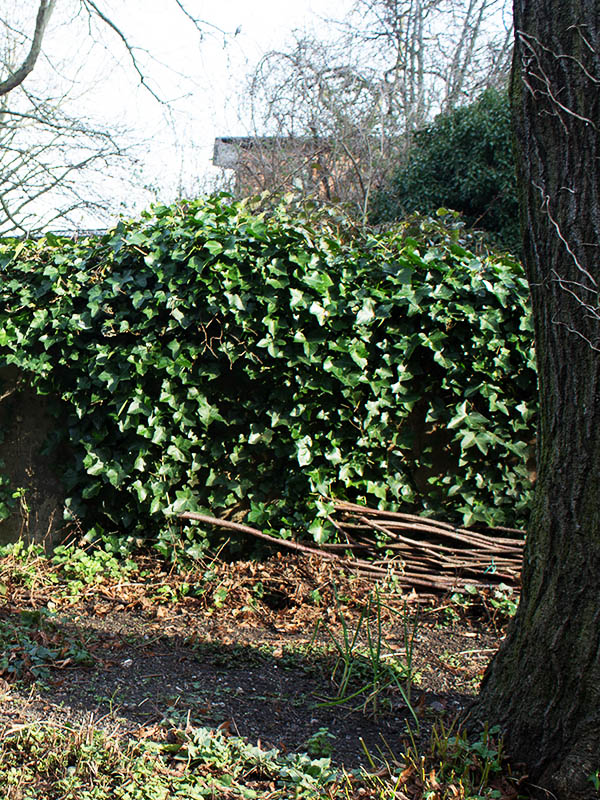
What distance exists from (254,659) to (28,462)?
97.1 inches

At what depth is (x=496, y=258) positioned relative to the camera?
15.9ft

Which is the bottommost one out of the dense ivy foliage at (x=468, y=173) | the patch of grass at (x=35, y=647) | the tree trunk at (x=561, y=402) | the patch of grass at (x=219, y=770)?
the patch of grass at (x=35, y=647)

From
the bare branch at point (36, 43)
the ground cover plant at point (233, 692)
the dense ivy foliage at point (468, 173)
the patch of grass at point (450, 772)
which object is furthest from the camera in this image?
the dense ivy foliage at point (468, 173)

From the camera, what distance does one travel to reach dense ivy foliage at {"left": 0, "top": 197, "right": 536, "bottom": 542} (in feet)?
14.5

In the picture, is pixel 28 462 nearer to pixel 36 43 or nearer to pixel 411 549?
pixel 411 549

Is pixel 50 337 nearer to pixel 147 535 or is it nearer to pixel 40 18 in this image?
pixel 147 535

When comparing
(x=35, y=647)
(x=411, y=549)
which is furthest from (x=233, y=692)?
(x=411, y=549)

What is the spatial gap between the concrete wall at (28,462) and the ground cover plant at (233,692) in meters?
0.24

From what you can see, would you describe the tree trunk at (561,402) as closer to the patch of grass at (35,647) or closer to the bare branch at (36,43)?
the patch of grass at (35,647)

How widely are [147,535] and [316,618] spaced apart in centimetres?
142

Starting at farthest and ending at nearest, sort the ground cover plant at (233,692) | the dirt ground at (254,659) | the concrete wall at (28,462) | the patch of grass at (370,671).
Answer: the concrete wall at (28,462) < the patch of grass at (370,671) < the dirt ground at (254,659) < the ground cover plant at (233,692)

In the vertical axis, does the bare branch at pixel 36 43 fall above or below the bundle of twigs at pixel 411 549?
above

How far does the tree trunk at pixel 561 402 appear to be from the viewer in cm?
227

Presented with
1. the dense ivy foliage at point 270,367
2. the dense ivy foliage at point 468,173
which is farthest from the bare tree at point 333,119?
the dense ivy foliage at point 270,367
